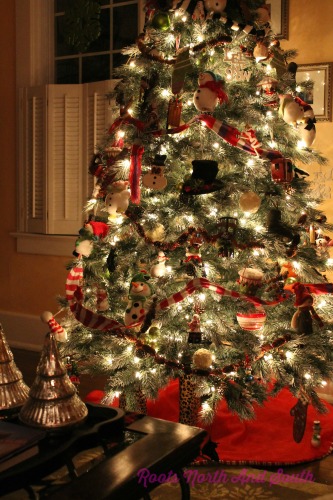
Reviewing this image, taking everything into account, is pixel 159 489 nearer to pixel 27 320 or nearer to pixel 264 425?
pixel 264 425

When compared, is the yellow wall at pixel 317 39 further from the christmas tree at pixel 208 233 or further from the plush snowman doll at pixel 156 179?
the plush snowman doll at pixel 156 179

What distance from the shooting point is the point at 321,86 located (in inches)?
131

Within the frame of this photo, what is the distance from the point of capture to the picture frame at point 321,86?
3311 mm

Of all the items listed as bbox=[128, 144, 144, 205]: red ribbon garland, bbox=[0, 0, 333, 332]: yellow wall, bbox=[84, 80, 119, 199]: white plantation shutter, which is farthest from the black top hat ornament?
bbox=[0, 0, 333, 332]: yellow wall

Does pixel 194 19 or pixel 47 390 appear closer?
pixel 47 390

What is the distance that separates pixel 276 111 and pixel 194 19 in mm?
525

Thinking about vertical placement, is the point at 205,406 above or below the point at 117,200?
below

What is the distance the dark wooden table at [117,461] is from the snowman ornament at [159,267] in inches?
35.4

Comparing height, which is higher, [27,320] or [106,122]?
[106,122]

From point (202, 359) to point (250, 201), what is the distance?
2.18ft

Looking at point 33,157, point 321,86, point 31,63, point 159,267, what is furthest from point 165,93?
point 31,63

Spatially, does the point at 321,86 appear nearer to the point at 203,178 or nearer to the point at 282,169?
the point at 282,169

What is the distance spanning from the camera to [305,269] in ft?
8.54

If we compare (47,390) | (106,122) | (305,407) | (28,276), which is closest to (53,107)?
(106,122)
